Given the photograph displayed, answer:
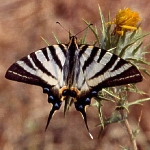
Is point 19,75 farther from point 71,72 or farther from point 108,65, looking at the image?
point 108,65

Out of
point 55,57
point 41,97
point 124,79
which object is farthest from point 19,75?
point 41,97

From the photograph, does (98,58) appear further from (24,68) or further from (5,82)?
(5,82)

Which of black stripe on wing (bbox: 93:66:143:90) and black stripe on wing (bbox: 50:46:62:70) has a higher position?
black stripe on wing (bbox: 50:46:62:70)

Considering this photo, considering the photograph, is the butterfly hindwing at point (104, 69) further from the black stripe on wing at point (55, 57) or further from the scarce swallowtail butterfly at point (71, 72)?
the black stripe on wing at point (55, 57)


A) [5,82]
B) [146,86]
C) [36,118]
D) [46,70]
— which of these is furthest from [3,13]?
[46,70]

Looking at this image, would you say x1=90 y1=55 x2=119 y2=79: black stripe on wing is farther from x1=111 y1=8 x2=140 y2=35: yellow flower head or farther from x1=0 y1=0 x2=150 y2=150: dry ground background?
x1=0 y1=0 x2=150 y2=150: dry ground background

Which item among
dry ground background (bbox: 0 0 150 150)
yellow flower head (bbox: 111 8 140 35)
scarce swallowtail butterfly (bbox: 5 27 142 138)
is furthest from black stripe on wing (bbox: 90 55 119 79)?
dry ground background (bbox: 0 0 150 150)
